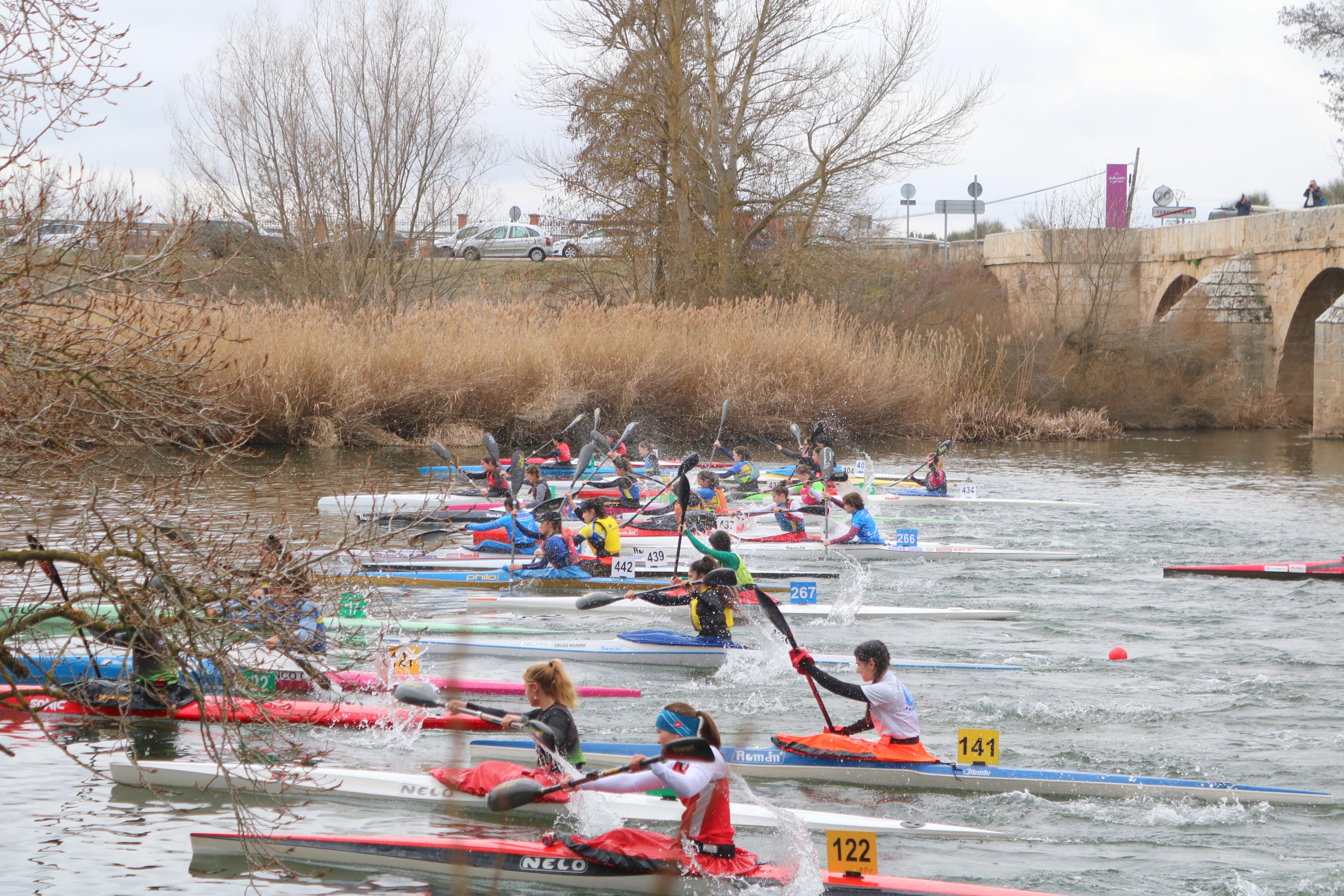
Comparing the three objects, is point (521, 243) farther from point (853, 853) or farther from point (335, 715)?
point (853, 853)

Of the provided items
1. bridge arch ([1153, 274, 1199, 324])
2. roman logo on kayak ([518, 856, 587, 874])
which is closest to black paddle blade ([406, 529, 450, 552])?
roman logo on kayak ([518, 856, 587, 874])

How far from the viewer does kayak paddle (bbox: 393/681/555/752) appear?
19.6 ft

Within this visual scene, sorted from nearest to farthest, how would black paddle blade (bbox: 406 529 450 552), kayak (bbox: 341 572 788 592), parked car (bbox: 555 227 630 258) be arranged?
kayak (bbox: 341 572 788 592), black paddle blade (bbox: 406 529 450 552), parked car (bbox: 555 227 630 258)

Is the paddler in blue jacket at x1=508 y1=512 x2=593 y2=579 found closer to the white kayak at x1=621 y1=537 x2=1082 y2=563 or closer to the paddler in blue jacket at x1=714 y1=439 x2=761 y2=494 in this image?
the white kayak at x1=621 y1=537 x2=1082 y2=563

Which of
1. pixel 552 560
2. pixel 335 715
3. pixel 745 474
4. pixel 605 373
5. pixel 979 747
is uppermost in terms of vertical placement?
pixel 605 373

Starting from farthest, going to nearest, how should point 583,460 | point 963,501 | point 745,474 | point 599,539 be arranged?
point 963,501
point 745,474
point 583,460
point 599,539

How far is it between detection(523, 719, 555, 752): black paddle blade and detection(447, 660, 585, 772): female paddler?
0.09 feet

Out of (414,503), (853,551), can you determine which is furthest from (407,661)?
(414,503)

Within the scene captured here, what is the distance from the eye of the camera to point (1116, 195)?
32219 millimetres

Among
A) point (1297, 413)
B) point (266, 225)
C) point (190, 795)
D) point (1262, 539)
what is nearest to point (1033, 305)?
point (1297, 413)

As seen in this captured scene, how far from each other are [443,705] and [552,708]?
62 cm

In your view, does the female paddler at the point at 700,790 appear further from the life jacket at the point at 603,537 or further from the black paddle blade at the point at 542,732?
the life jacket at the point at 603,537

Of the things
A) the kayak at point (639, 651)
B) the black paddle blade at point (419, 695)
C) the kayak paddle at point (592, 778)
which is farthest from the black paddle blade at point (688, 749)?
the kayak at point (639, 651)

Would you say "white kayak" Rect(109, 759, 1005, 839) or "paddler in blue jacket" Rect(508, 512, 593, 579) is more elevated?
"paddler in blue jacket" Rect(508, 512, 593, 579)
